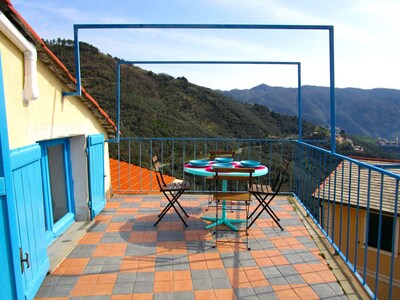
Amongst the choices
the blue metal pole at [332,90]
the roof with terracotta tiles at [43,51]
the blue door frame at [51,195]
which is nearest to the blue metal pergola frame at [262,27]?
the blue metal pole at [332,90]

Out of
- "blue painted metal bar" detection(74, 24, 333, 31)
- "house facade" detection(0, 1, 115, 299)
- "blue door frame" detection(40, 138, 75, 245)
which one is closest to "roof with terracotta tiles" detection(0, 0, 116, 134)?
"house facade" detection(0, 1, 115, 299)

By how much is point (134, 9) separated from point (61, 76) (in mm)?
1396

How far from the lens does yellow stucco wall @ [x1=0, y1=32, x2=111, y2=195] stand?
2.09 meters

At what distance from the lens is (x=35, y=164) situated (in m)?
2.42

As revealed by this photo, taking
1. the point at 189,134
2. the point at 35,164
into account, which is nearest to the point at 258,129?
the point at 189,134

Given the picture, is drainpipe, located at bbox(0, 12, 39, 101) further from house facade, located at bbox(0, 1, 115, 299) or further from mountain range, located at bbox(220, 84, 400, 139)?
mountain range, located at bbox(220, 84, 400, 139)

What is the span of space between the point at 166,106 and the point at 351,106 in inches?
2604

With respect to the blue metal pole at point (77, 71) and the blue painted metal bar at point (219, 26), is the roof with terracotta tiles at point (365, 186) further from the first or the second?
the blue metal pole at point (77, 71)

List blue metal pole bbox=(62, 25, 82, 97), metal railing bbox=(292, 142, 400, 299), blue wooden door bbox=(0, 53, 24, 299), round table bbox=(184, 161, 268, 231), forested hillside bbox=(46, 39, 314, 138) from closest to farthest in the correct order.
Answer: blue wooden door bbox=(0, 53, 24, 299) → metal railing bbox=(292, 142, 400, 299) → blue metal pole bbox=(62, 25, 82, 97) → round table bbox=(184, 161, 268, 231) → forested hillside bbox=(46, 39, 314, 138)

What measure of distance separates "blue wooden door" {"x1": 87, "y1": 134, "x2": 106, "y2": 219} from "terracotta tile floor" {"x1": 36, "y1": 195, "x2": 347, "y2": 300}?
25 centimetres

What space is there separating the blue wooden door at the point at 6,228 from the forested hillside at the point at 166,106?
18.1 metres

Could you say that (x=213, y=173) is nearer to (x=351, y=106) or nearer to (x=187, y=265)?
(x=187, y=265)

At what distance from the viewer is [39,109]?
9.05ft

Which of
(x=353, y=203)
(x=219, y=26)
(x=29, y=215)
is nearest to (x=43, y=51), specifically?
(x=29, y=215)
